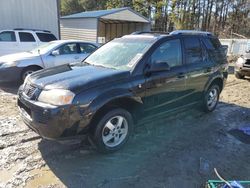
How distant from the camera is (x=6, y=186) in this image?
9.91ft

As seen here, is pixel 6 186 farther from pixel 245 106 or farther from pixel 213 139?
pixel 245 106

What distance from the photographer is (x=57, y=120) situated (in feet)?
10.5

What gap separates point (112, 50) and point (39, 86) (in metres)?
1.60

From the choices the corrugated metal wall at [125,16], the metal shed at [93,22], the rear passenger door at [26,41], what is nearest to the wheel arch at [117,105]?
the rear passenger door at [26,41]

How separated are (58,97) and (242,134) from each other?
3.57m

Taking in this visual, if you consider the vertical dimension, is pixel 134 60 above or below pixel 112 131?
above

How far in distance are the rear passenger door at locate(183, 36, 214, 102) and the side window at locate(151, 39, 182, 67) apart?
210mm

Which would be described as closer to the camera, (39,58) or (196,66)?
(196,66)

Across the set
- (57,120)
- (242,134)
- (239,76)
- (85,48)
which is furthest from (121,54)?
(239,76)

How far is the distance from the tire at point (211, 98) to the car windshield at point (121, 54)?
2.11 m

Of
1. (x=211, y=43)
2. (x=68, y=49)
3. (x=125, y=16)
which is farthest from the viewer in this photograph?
(x=125, y=16)

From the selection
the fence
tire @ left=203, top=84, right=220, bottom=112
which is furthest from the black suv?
the fence

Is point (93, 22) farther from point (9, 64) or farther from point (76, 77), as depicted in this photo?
point (76, 77)

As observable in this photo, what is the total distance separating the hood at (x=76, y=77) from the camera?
3.40 metres
